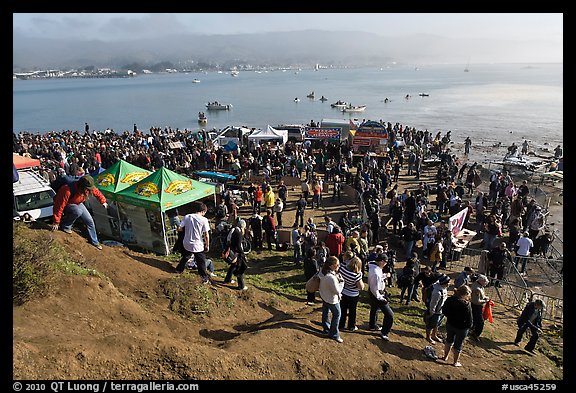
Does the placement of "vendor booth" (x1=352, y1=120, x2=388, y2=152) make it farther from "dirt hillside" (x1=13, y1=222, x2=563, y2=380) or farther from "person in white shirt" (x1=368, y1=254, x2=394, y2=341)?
"person in white shirt" (x1=368, y1=254, x2=394, y2=341)

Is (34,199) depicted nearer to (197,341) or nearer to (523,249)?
(197,341)

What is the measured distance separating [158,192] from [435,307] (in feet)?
28.6

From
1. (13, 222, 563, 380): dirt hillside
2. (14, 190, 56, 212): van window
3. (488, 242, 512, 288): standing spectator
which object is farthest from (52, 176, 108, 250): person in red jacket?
(488, 242, 512, 288): standing spectator

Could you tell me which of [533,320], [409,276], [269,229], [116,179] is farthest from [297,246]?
[116,179]

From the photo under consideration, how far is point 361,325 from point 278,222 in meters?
7.93

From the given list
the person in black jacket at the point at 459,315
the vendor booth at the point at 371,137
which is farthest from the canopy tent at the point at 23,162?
the vendor booth at the point at 371,137

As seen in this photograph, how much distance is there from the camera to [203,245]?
8.28 meters

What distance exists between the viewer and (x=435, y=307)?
7547mm

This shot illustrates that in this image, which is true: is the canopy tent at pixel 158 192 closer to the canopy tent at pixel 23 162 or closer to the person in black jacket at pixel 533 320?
the canopy tent at pixel 23 162

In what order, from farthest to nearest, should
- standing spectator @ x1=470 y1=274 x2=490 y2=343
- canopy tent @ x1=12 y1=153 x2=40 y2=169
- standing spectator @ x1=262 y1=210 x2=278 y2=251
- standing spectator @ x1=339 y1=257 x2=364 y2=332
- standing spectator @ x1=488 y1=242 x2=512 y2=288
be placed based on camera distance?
canopy tent @ x1=12 y1=153 x2=40 y2=169, standing spectator @ x1=262 y1=210 x2=278 y2=251, standing spectator @ x1=488 y1=242 x2=512 y2=288, standing spectator @ x1=470 y1=274 x2=490 y2=343, standing spectator @ x1=339 y1=257 x2=364 y2=332

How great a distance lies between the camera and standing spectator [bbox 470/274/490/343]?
25.7 feet

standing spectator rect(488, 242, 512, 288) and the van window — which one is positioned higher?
the van window

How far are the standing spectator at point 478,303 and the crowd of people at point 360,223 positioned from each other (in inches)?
0.9
